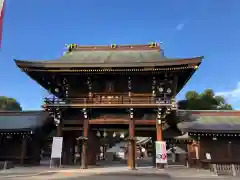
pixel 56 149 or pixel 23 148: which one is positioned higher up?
pixel 23 148

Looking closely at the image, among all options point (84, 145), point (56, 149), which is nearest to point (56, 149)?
point (56, 149)

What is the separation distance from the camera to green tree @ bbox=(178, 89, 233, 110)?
5688 centimetres

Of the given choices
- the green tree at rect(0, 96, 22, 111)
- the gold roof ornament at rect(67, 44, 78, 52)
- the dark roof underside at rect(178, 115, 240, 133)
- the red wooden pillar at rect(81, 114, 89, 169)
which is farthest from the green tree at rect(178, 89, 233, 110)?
the green tree at rect(0, 96, 22, 111)

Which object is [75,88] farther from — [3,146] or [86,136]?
[3,146]

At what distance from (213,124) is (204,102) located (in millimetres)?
34997

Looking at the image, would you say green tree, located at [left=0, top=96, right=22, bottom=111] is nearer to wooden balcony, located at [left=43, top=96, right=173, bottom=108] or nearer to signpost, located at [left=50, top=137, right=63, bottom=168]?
wooden balcony, located at [left=43, top=96, right=173, bottom=108]

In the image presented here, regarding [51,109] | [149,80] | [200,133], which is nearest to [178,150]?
[200,133]

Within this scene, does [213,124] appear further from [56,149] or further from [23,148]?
[23,148]

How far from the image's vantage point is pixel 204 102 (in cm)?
5878

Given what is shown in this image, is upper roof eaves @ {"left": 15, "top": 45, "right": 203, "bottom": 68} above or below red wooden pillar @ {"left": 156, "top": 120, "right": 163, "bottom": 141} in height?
above

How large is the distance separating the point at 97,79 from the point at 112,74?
5.37 ft

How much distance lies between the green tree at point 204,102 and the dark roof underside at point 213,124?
1126 inches

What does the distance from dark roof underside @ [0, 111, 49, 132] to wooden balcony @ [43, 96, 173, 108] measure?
459 centimetres

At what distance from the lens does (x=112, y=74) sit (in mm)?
23375
